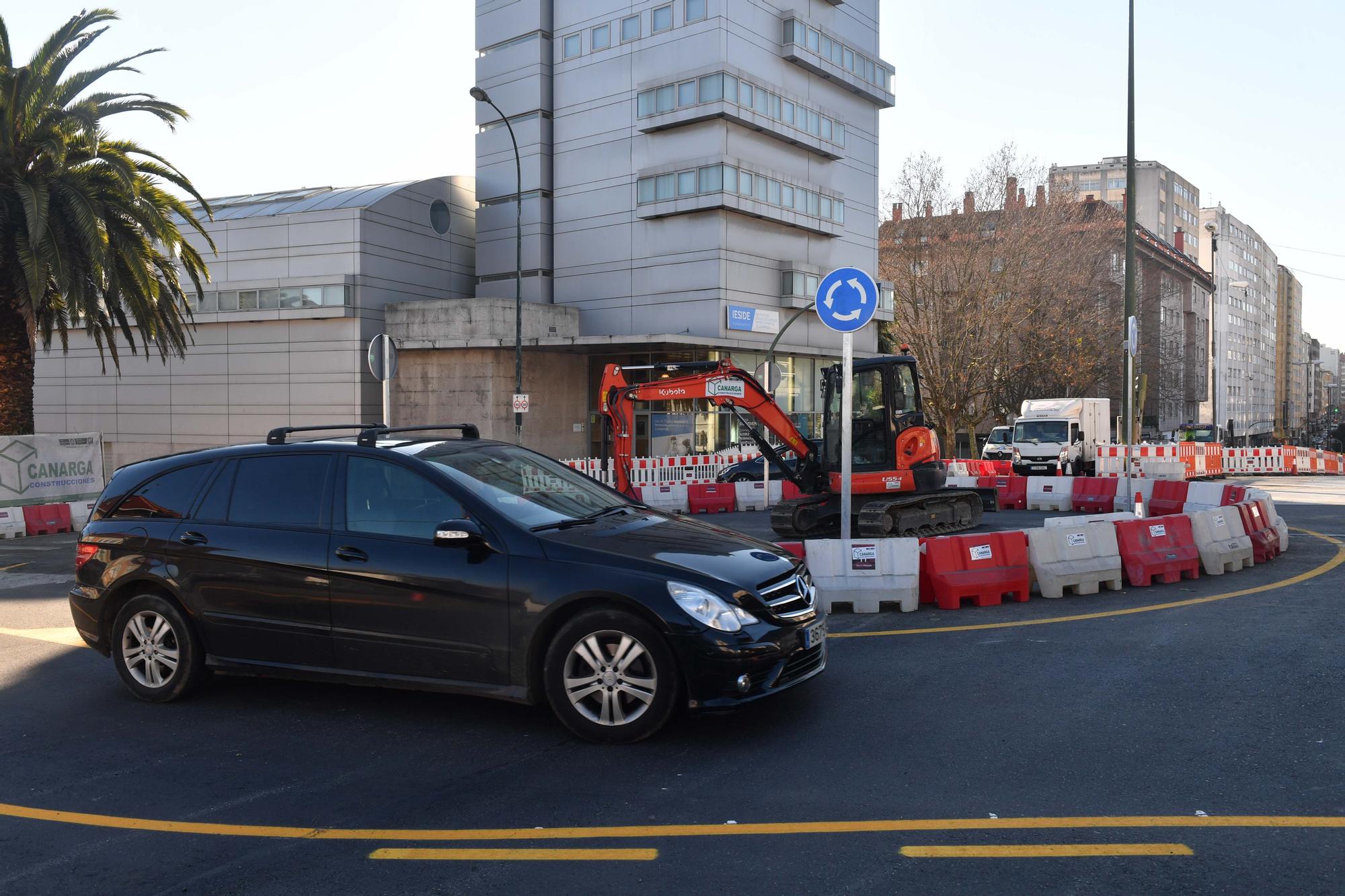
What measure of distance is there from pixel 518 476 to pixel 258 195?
41.0 meters

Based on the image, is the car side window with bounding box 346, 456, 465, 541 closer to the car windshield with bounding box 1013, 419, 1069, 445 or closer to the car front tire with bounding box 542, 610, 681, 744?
the car front tire with bounding box 542, 610, 681, 744

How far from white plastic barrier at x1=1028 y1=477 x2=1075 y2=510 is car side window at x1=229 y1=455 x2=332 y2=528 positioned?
1726cm

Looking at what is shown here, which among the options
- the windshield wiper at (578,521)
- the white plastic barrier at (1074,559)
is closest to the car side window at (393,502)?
the windshield wiper at (578,521)

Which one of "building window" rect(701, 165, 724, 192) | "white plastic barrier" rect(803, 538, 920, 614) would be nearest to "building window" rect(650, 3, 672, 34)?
"building window" rect(701, 165, 724, 192)

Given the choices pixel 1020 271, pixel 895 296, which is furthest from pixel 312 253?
pixel 1020 271

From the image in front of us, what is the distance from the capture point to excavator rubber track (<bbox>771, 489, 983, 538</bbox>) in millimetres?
14656

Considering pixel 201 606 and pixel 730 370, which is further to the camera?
pixel 730 370

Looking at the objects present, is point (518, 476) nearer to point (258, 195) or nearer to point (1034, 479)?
point (1034, 479)

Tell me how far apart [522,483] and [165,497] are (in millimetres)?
2428

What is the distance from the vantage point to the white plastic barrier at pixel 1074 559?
9.42 meters

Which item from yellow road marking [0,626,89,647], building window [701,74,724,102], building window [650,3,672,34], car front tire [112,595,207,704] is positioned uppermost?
building window [650,3,672,34]

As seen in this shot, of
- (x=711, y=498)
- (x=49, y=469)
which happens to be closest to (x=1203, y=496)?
(x=711, y=498)

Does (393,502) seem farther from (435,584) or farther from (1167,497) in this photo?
(1167,497)

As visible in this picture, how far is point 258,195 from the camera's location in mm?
42000
